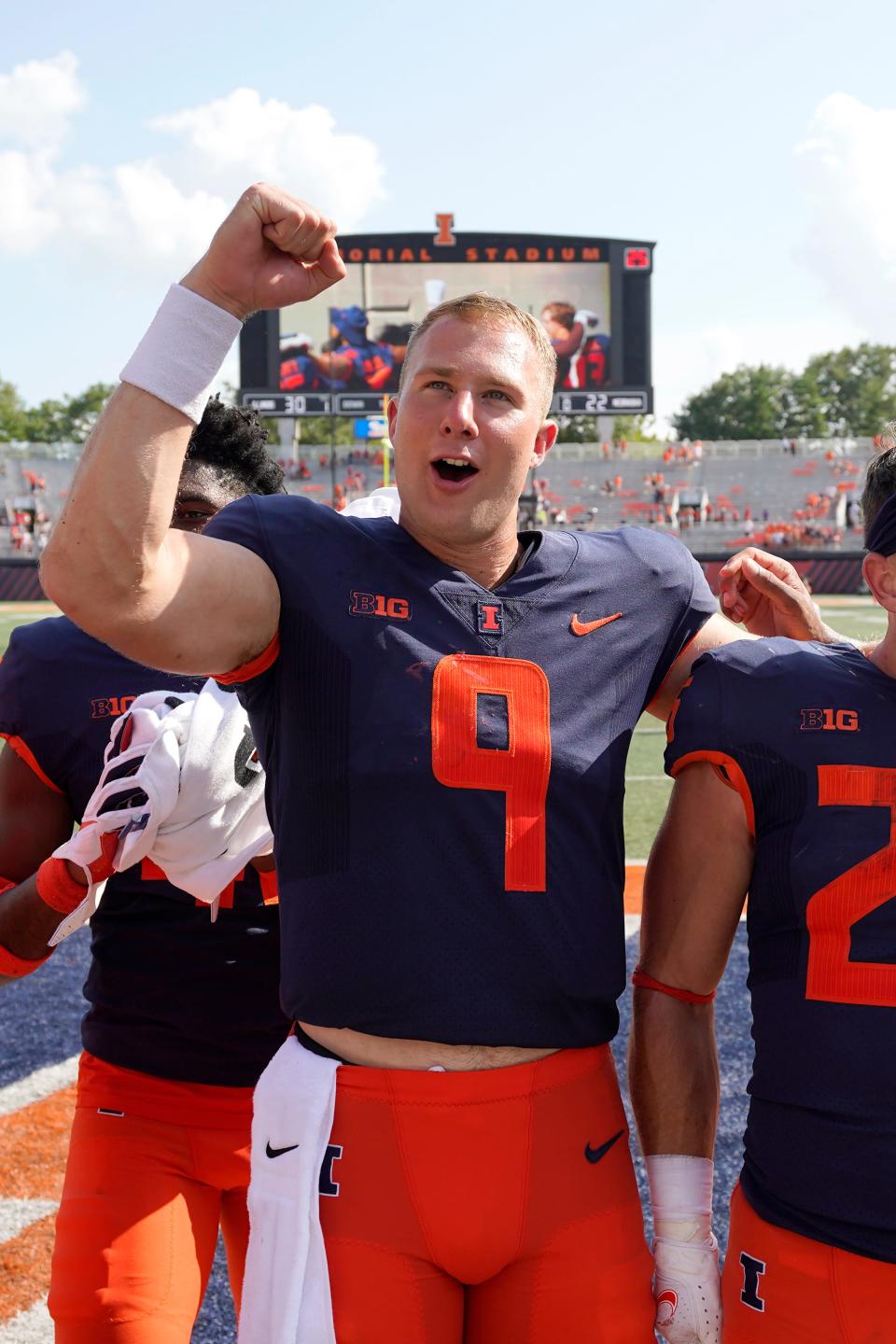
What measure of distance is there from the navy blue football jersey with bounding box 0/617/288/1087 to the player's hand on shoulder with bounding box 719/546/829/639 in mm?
986

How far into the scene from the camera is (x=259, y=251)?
5.12ft

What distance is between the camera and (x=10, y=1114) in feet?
12.2

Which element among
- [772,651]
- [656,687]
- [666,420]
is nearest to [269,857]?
[656,687]

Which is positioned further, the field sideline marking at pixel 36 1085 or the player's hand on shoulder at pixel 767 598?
the field sideline marking at pixel 36 1085

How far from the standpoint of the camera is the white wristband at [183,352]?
1.48 meters

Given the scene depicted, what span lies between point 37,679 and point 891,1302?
1.72 metres

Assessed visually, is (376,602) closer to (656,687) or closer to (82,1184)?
(656,687)

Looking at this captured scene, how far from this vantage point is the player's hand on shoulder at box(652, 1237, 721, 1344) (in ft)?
5.55

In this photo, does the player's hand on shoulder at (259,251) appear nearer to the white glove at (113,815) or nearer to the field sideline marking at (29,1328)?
the white glove at (113,815)

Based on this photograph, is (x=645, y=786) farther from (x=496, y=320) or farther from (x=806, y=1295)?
(x=806, y=1295)

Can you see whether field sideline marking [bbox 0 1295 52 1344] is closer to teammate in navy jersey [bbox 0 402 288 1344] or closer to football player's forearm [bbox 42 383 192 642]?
teammate in navy jersey [bbox 0 402 288 1344]

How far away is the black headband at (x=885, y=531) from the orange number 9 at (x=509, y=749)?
1.70 ft

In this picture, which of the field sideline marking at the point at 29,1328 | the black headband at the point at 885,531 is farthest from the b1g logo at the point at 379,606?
the field sideline marking at the point at 29,1328

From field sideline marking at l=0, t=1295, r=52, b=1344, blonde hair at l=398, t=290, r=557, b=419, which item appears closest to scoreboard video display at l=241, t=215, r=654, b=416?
field sideline marking at l=0, t=1295, r=52, b=1344
